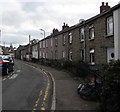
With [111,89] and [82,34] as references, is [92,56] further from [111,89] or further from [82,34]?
[111,89]

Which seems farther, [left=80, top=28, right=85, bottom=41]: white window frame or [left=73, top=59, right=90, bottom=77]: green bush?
[left=80, top=28, right=85, bottom=41]: white window frame

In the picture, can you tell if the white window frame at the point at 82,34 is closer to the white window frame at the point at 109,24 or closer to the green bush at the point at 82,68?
the white window frame at the point at 109,24

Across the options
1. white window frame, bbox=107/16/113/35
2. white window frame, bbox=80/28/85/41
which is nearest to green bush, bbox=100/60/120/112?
white window frame, bbox=107/16/113/35

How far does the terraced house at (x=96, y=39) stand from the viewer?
14.1 m

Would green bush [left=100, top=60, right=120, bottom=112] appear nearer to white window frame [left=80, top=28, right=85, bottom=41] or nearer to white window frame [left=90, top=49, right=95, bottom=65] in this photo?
white window frame [left=90, top=49, right=95, bottom=65]

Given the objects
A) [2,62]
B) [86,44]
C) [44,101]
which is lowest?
[44,101]

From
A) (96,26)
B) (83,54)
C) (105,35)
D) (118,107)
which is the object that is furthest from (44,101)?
(83,54)

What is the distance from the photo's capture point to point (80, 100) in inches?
315

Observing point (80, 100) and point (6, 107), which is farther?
point (80, 100)

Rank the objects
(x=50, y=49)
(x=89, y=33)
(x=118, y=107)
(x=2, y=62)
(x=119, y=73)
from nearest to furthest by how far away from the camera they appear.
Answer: (x=118, y=107), (x=119, y=73), (x=2, y=62), (x=89, y=33), (x=50, y=49)

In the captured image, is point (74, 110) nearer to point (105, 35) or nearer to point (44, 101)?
point (44, 101)

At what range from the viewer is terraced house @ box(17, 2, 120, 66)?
1411cm

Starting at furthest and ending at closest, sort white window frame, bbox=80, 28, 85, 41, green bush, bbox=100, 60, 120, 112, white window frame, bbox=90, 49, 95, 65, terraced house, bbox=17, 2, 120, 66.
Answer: white window frame, bbox=80, 28, 85, 41 < white window frame, bbox=90, 49, 95, 65 < terraced house, bbox=17, 2, 120, 66 < green bush, bbox=100, 60, 120, 112

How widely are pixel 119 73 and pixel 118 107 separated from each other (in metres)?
1.35
